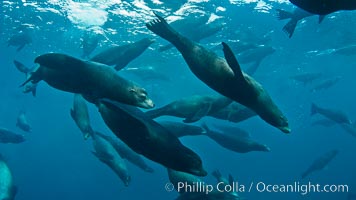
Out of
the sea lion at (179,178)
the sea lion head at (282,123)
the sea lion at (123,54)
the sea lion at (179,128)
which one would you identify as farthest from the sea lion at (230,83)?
the sea lion at (123,54)

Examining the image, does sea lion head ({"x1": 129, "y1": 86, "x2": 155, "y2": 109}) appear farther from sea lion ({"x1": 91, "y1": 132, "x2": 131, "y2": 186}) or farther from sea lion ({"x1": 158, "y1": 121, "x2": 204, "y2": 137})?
sea lion ({"x1": 91, "y1": 132, "x2": 131, "y2": 186})

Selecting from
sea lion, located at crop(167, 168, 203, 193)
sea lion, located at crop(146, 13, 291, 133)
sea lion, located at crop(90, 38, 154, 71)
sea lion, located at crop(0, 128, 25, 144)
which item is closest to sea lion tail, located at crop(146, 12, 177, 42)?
sea lion, located at crop(146, 13, 291, 133)

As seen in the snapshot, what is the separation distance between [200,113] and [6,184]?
4.30m

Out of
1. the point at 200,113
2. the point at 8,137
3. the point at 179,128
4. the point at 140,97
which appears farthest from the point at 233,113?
the point at 8,137

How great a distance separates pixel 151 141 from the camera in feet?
8.24

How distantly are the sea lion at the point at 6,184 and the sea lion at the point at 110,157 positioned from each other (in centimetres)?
194

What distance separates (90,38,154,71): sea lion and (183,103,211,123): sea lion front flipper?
182 cm

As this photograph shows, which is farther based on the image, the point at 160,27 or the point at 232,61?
the point at 160,27

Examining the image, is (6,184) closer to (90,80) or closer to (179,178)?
(179,178)

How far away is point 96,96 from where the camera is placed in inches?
118

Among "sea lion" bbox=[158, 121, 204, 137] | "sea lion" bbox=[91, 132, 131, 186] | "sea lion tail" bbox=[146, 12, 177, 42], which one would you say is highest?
"sea lion tail" bbox=[146, 12, 177, 42]

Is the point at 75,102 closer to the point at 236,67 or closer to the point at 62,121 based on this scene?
the point at 236,67

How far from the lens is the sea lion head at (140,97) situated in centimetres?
285

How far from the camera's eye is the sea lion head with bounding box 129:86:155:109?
2.85 metres
